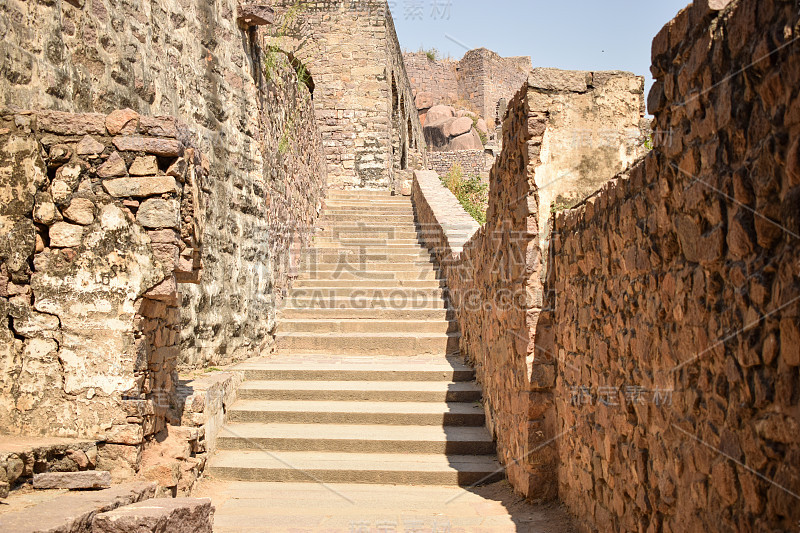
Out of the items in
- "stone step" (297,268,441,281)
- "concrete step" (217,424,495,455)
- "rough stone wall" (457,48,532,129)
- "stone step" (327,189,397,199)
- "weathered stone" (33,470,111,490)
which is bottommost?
"concrete step" (217,424,495,455)

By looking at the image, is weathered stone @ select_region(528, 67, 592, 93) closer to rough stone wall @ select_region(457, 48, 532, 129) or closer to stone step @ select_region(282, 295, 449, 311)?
stone step @ select_region(282, 295, 449, 311)

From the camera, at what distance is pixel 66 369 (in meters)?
3.49

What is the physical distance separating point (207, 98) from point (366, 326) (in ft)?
10.5

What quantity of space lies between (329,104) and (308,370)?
1014 centimetres

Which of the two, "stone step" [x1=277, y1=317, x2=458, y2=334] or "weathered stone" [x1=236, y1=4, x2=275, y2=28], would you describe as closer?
"weathered stone" [x1=236, y1=4, x2=275, y2=28]

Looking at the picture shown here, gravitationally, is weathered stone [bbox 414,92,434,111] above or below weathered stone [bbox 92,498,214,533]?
above

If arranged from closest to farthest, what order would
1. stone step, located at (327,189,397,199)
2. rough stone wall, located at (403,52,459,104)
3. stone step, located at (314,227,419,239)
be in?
stone step, located at (314,227,419,239), stone step, located at (327,189,397,199), rough stone wall, located at (403,52,459,104)

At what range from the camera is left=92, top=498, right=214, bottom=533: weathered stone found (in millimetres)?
2578

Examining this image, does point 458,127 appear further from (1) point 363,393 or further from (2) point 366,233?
(1) point 363,393

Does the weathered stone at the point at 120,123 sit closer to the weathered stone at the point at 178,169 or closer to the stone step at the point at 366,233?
the weathered stone at the point at 178,169

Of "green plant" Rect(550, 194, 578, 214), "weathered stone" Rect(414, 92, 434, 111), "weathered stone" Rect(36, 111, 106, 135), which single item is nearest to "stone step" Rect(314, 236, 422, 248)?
"green plant" Rect(550, 194, 578, 214)

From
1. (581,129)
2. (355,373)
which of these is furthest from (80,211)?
(355,373)

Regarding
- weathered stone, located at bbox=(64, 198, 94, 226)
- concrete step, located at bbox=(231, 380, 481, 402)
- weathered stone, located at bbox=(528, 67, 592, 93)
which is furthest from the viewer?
concrete step, located at bbox=(231, 380, 481, 402)

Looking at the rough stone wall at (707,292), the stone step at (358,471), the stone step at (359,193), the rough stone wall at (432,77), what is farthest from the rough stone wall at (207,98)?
the rough stone wall at (432,77)
